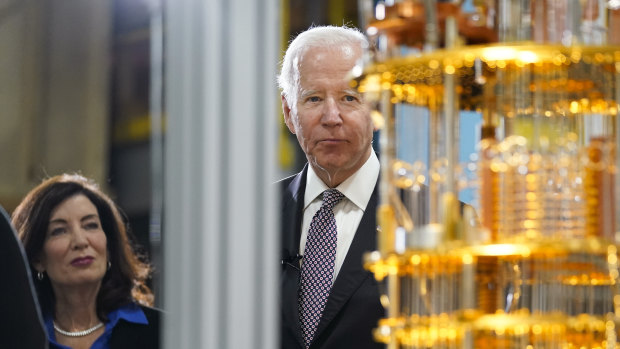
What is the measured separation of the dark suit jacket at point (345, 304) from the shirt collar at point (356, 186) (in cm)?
12

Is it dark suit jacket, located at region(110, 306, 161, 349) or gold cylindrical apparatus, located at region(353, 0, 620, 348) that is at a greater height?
gold cylindrical apparatus, located at region(353, 0, 620, 348)

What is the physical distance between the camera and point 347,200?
4578 millimetres

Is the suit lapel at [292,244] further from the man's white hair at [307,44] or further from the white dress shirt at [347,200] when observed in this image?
the man's white hair at [307,44]

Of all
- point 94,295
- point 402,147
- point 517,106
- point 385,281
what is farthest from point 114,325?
point 517,106

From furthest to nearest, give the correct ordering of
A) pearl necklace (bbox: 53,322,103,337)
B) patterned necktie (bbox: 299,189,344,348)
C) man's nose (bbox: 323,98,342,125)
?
man's nose (bbox: 323,98,342,125), patterned necktie (bbox: 299,189,344,348), pearl necklace (bbox: 53,322,103,337)

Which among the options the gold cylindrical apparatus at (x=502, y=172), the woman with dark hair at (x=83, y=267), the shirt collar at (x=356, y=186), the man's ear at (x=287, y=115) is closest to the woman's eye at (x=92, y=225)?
the woman with dark hair at (x=83, y=267)

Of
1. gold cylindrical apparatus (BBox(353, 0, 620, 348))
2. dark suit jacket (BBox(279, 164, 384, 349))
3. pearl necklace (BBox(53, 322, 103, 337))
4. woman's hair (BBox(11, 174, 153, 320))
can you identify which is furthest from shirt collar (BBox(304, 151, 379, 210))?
gold cylindrical apparatus (BBox(353, 0, 620, 348))

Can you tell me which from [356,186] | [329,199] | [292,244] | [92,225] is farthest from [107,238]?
[356,186]

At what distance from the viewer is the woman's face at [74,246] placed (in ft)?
13.7

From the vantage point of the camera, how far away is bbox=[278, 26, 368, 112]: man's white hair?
Answer: 15.0 feet

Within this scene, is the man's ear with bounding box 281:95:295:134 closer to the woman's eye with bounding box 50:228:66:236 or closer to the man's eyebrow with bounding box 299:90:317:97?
the man's eyebrow with bounding box 299:90:317:97

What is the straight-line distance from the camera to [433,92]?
337 centimetres

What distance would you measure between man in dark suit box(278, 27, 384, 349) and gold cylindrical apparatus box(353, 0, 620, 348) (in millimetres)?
892

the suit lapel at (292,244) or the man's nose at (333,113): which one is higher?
the man's nose at (333,113)
